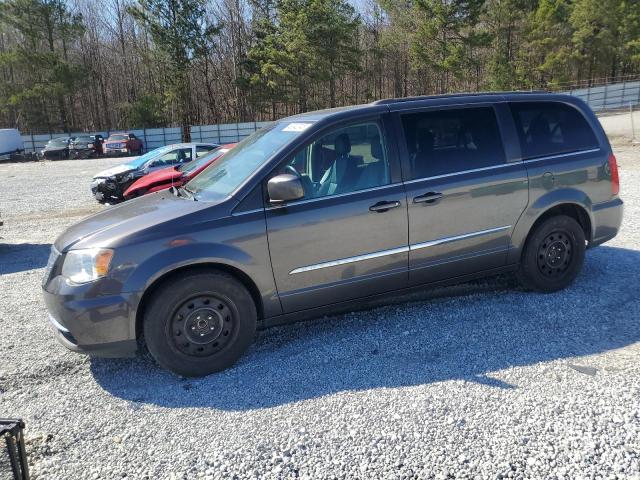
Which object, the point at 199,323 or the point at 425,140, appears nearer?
the point at 199,323

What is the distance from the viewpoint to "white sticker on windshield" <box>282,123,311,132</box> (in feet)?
13.7

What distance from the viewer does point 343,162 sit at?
13.7 ft

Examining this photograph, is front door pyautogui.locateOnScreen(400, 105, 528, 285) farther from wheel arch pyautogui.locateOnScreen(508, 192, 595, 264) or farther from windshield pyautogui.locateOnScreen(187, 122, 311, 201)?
windshield pyautogui.locateOnScreen(187, 122, 311, 201)

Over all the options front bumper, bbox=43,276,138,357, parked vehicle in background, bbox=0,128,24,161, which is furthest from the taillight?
parked vehicle in background, bbox=0,128,24,161

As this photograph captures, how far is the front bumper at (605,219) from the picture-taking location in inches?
197

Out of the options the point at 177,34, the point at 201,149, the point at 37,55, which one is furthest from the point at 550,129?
the point at 37,55

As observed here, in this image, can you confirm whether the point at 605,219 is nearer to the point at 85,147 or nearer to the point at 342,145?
the point at 342,145

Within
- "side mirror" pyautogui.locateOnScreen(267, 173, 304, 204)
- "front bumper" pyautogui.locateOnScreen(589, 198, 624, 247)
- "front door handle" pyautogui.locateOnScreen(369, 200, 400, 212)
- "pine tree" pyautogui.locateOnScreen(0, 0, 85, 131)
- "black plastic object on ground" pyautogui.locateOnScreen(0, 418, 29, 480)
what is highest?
"pine tree" pyautogui.locateOnScreen(0, 0, 85, 131)

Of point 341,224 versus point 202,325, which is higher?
point 341,224

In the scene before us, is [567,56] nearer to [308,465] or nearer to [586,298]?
[586,298]

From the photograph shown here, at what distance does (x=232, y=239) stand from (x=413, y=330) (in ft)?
5.63

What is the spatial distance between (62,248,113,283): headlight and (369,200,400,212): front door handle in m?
1.95

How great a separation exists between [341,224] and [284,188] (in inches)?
21.6

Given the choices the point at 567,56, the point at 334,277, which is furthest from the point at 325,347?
the point at 567,56
